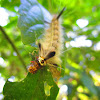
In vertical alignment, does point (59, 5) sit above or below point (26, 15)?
above

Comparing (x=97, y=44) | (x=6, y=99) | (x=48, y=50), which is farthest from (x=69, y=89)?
(x=6, y=99)

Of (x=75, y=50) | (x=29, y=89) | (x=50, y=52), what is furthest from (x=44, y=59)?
(x=75, y=50)

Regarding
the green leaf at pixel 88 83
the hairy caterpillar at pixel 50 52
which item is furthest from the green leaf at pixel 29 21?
the green leaf at pixel 88 83

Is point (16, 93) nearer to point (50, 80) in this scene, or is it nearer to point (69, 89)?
point (50, 80)

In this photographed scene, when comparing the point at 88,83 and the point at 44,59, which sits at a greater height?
the point at 44,59

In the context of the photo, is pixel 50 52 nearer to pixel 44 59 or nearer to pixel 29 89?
pixel 44 59
